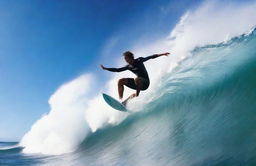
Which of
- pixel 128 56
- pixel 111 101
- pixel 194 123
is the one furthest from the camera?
pixel 111 101

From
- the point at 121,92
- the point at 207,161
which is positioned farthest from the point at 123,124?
the point at 207,161

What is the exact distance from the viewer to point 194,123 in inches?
281

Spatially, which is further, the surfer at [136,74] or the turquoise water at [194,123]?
the surfer at [136,74]

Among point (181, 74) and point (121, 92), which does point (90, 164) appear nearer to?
point (121, 92)

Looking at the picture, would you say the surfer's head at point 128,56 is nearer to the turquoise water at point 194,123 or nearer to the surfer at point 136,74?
the surfer at point 136,74

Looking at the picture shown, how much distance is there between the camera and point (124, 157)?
22.6 ft

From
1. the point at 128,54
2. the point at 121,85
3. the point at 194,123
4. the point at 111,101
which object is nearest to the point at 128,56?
the point at 128,54

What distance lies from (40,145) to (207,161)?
26.8 feet

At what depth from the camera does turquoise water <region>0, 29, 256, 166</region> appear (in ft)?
17.5

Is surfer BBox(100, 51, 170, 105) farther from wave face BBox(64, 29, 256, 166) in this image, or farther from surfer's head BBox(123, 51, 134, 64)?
wave face BBox(64, 29, 256, 166)

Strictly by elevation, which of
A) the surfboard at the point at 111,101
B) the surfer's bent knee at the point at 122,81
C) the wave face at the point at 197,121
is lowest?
the wave face at the point at 197,121

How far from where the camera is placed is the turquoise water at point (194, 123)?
5.34m

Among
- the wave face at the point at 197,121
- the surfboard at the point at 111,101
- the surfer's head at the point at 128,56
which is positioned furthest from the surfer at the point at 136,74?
the wave face at the point at 197,121

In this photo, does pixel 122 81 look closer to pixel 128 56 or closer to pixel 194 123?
pixel 128 56
